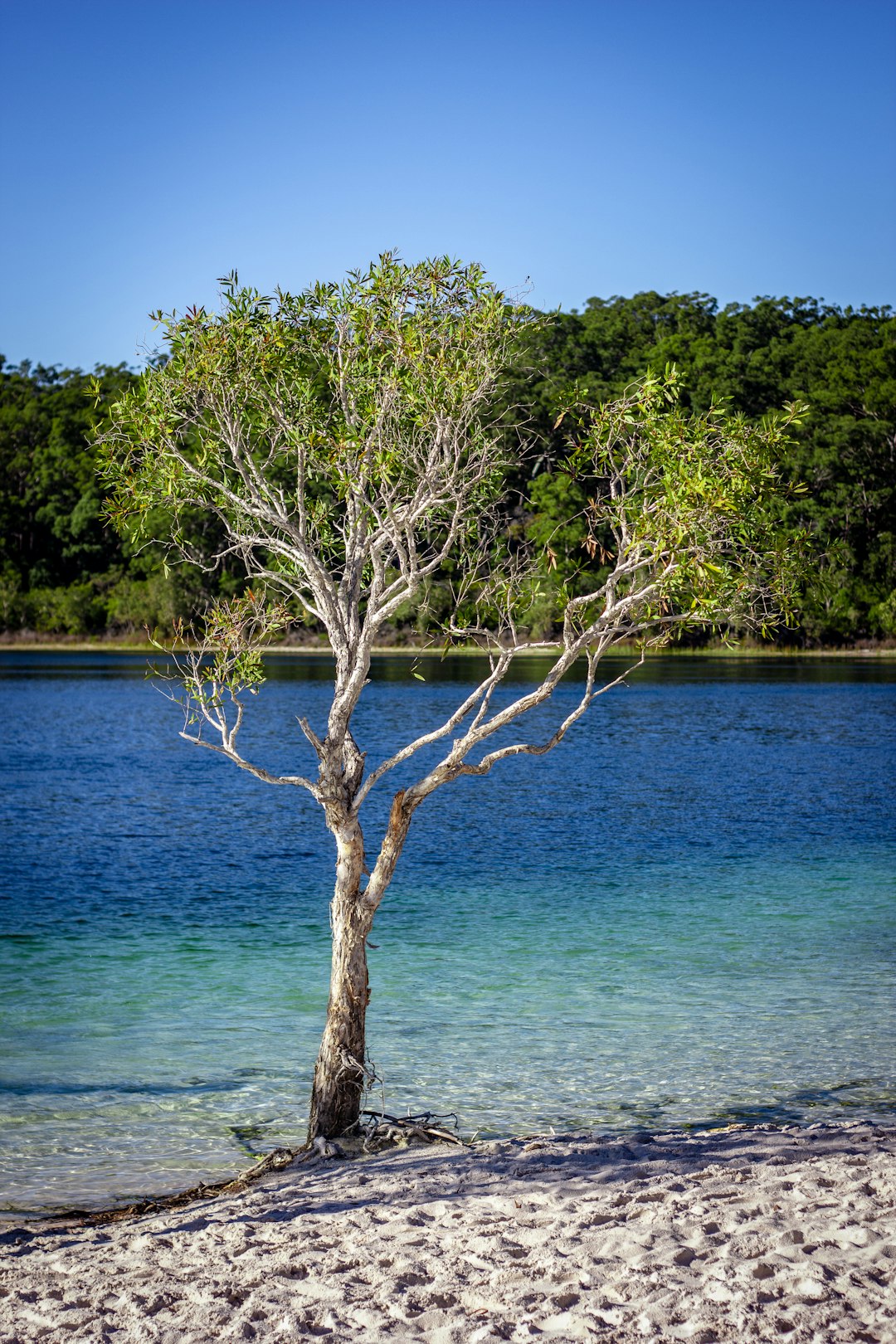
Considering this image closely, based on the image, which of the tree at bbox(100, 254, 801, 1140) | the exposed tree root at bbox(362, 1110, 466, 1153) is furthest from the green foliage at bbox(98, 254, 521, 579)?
the exposed tree root at bbox(362, 1110, 466, 1153)

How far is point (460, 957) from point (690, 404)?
93344 millimetres

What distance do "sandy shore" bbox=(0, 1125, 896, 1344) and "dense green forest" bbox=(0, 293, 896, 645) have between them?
85.3m

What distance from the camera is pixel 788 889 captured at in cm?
1973

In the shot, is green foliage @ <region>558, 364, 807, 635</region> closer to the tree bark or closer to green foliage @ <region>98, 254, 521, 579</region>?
green foliage @ <region>98, 254, 521, 579</region>

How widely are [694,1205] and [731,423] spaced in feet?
15.4

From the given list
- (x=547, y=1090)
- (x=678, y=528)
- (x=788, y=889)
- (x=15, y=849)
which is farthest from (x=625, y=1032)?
(x=15, y=849)

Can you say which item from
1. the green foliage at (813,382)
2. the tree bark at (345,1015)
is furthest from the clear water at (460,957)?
the green foliage at (813,382)

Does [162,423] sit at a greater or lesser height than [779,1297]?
greater

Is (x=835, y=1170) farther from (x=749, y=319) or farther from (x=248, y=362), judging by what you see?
(x=749, y=319)

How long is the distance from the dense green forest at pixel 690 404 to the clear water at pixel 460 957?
6531cm

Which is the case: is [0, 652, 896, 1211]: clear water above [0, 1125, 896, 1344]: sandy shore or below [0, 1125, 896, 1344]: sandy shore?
below

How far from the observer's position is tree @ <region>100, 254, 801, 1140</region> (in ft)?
27.8

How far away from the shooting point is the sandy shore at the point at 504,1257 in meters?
5.48

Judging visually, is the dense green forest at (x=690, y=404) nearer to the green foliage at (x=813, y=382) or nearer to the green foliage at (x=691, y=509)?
the green foliage at (x=813, y=382)
